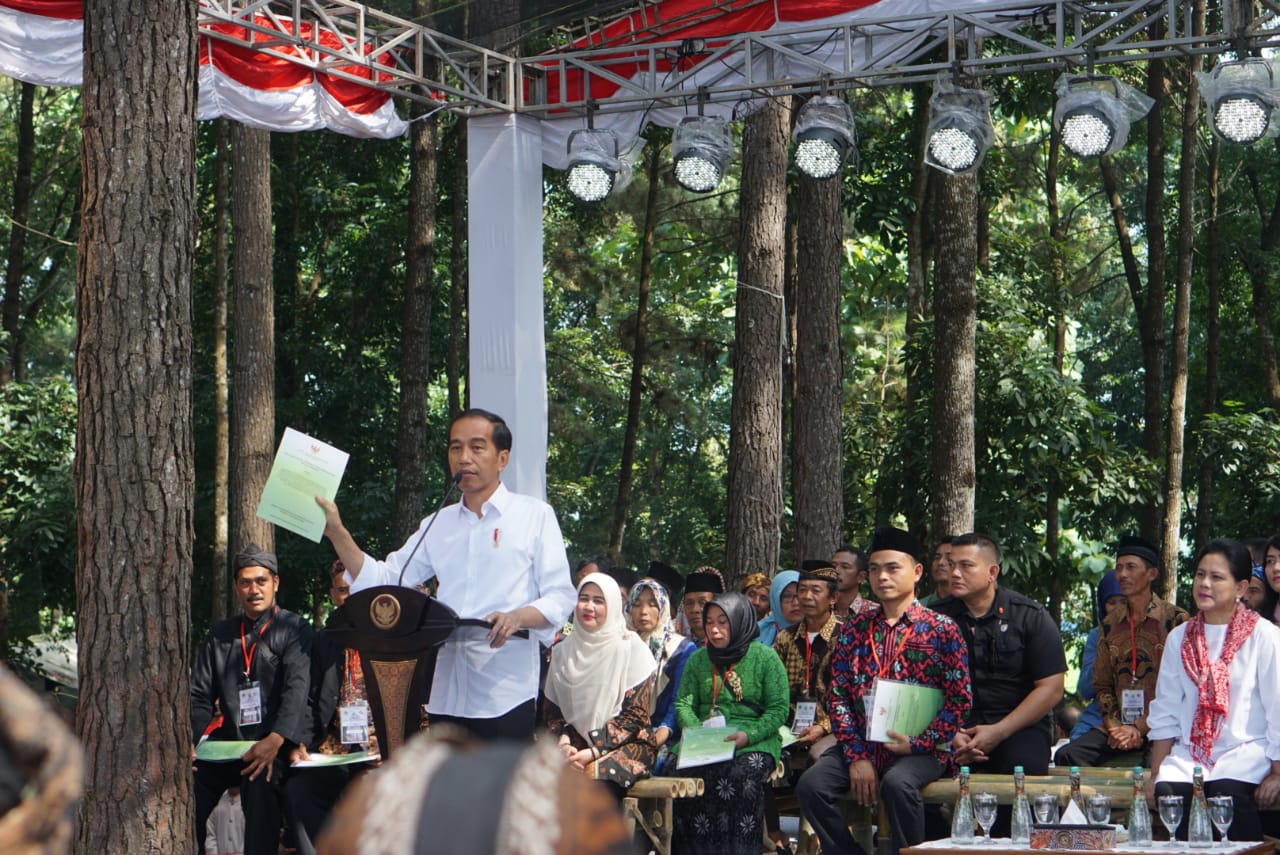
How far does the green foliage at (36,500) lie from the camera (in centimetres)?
1670

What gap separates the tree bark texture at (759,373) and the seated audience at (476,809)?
397 inches

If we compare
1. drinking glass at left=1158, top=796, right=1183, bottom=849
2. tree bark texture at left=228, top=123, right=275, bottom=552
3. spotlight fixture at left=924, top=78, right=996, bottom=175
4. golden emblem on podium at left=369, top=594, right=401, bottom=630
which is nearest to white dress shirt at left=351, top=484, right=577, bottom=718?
golden emblem on podium at left=369, top=594, right=401, bottom=630

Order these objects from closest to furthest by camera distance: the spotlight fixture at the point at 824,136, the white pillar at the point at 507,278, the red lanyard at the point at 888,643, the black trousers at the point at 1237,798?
the black trousers at the point at 1237,798 < the red lanyard at the point at 888,643 < the spotlight fixture at the point at 824,136 < the white pillar at the point at 507,278

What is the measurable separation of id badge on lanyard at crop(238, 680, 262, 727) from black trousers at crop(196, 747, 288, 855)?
0.22m

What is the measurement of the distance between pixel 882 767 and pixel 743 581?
3384 millimetres

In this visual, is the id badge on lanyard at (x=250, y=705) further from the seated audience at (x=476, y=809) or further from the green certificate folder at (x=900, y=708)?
the seated audience at (x=476, y=809)

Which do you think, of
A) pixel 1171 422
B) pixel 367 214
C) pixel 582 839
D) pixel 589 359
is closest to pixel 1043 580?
pixel 1171 422

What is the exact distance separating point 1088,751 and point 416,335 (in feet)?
25.0

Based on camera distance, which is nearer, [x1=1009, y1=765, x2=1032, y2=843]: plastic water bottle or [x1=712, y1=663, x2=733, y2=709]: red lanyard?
→ [x1=1009, y1=765, x2=1032, y2=843]: plastic water bottle

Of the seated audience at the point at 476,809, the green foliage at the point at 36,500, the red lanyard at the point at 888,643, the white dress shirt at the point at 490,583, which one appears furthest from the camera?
the green foliage at the point at 36,500

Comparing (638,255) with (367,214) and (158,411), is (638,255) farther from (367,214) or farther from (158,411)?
(158,411)

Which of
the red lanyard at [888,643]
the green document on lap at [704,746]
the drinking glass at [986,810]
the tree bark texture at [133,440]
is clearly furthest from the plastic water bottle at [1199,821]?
the tree bark texture at [133,440]

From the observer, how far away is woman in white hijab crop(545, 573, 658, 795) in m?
7.86

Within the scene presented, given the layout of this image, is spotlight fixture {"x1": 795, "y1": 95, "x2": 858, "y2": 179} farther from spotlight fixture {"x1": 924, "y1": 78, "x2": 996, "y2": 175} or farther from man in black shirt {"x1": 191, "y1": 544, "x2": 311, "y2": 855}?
man in black shirt {"x1": 191, "y1": 544, "x2": 311, "y2": 855}
